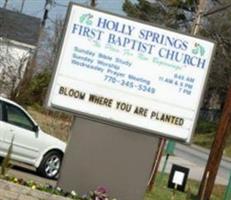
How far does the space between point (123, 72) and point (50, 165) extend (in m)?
8.32

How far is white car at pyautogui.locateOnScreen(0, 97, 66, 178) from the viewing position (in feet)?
58.5

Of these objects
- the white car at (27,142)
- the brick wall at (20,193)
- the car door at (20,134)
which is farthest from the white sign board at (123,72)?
the car door at (20,134)

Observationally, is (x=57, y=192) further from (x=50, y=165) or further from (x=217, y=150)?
(x=217, y=150)

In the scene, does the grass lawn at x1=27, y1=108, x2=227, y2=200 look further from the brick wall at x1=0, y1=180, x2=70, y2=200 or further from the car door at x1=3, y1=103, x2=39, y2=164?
the brick wall at x1=0, y1=180, x2=70, y2=200

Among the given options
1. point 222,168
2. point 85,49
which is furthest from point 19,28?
point 85,49

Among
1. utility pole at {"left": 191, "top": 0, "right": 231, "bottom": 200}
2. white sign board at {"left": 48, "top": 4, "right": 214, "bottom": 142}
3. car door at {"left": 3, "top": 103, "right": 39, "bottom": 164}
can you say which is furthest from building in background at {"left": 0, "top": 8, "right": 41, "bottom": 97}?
white sign board at {"left": 48, "top": 4, "right": 214, "bottom": 142}

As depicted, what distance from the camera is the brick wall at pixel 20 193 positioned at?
10.4 m

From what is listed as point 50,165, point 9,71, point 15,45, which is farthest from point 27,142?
point 15,45

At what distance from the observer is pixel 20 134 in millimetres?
18062

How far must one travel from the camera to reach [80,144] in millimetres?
11203

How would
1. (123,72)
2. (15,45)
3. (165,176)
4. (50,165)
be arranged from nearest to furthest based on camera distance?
(123,72)
(50,165)
(165,176)
(15,45)

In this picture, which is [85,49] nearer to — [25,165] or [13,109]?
[13,109]

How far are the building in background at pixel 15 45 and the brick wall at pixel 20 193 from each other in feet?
81.3

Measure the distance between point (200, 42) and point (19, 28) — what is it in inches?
1804
